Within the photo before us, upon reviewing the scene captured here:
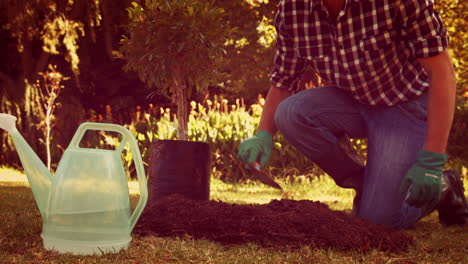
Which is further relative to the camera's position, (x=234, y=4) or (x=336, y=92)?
(x=234, y=4)

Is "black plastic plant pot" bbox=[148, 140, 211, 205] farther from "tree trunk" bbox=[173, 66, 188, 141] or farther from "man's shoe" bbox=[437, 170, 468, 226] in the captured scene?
"man's shoe" bbox=[437, 170, 468, 226]

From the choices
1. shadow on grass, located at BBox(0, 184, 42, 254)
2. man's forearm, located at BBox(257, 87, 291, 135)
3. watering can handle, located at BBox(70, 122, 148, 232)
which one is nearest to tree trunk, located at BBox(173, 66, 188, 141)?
man's forearm, located at BBox(257, 87, 291, 135)

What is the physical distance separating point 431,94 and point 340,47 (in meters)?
0.52

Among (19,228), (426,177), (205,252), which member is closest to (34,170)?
(19,228)

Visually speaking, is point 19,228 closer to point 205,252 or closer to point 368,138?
Result: point 205,252

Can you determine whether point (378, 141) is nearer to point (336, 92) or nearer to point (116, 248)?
point (336, 92)

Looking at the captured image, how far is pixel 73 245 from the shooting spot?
1811 millimetres

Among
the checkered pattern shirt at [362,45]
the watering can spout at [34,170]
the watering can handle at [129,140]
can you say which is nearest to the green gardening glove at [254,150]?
the checkered pattern shirt at [362,45]

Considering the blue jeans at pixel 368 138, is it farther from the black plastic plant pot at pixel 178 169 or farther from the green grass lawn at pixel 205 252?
the black plastic plant pot at pixel 178 169

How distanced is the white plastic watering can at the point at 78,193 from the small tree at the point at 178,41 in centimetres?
158

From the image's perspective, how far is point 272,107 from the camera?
2.74 meters

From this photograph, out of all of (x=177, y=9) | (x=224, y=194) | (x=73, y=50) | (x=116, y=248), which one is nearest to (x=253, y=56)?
(x=73, y=50)

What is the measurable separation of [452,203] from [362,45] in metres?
1.03

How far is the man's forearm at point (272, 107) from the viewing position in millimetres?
2674
